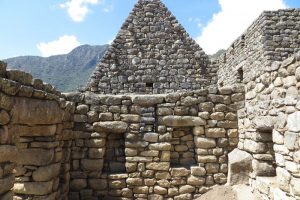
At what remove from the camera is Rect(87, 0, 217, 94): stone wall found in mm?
9727

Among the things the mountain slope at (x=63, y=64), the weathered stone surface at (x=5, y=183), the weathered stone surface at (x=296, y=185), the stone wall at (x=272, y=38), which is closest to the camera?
the weathered stone surface at (x=5, y=183)

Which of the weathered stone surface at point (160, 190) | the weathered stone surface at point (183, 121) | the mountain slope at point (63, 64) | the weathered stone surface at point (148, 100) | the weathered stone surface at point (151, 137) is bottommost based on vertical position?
the weathered stone surface at point (160, 190)

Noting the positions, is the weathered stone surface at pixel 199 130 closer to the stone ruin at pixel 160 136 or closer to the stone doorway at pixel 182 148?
the stone ruin at pixel 160 136

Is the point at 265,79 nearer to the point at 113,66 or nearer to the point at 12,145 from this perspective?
the point at 12,145

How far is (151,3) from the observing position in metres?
10.7

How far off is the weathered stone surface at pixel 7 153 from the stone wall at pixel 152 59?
634cm

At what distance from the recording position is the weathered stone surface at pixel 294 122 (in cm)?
348

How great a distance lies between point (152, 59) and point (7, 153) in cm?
752

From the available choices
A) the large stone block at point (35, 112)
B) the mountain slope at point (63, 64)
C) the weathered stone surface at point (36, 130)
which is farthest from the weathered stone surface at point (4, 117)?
the mountain slope at point (63, 64)

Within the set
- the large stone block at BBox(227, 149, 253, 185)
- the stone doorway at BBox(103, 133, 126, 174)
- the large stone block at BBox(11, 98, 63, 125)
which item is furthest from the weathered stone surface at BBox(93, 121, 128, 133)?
the large stone block at BBox(227, 149, 253, 185)

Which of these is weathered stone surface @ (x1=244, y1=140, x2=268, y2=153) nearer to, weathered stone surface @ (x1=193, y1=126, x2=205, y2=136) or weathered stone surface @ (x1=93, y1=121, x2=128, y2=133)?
weathered stone surface @ (x1=193, y1=126, x2=205, y2=136)

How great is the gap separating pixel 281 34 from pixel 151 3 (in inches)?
185

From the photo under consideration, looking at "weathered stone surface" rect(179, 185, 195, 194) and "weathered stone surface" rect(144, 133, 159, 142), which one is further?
"weathered stone surface" rect(144, 133, 159, 142)

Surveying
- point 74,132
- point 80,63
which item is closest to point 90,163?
point 74,132
